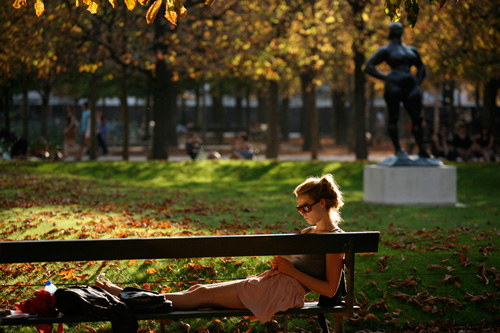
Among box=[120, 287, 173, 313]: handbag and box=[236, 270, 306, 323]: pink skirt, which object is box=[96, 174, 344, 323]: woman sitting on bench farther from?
box=[120, 287, 173, 313]: handbag

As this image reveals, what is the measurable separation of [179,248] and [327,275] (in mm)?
1036

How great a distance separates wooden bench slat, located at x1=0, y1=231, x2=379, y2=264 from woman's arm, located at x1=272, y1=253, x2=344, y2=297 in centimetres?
18

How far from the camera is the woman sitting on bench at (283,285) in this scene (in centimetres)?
467

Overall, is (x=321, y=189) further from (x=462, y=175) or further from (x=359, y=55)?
(x=359, y=55)

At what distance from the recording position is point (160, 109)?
72.6ft

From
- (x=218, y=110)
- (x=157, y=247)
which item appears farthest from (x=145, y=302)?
(x=218, y=110)

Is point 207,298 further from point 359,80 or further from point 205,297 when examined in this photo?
point 359,80

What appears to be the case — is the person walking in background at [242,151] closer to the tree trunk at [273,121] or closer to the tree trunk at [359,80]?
the tree trunk at [273,121]

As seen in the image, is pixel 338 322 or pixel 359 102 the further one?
pixel 359 102

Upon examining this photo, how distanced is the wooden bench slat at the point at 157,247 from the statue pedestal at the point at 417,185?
986cm

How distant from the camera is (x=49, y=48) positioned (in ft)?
60.4

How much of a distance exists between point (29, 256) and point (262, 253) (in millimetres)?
1401

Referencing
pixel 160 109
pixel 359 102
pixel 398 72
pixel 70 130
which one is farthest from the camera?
pixel 70 130

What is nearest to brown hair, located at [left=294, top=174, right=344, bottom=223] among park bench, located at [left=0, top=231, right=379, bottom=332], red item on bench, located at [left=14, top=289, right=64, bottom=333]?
park bench, located at [left=0, top=231, right=379, bottom=332]
